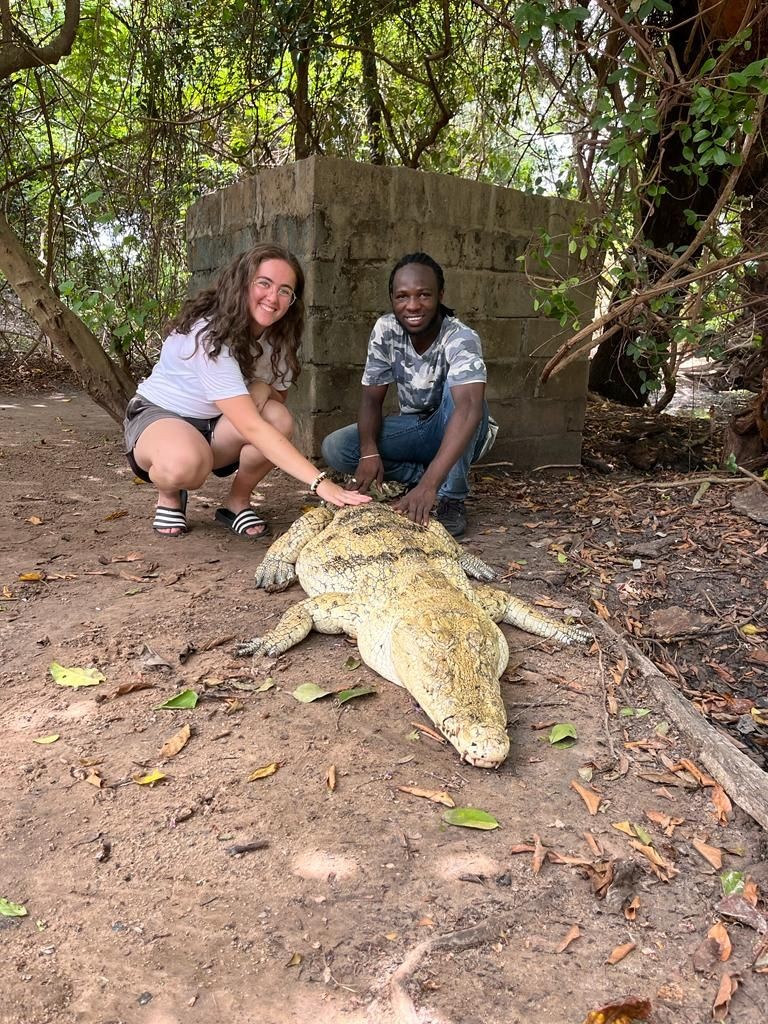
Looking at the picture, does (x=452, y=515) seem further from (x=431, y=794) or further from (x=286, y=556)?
(x=431, y=794)

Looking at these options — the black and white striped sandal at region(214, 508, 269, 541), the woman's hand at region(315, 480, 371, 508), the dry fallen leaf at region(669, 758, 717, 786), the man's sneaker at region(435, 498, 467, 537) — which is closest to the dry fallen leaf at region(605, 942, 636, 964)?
the dry fallen leaf at region(669, 758, 717, 786)

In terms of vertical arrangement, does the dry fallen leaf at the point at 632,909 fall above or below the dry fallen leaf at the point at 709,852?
above

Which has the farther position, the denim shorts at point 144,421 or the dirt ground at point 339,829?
the denim shorts at point 144,421

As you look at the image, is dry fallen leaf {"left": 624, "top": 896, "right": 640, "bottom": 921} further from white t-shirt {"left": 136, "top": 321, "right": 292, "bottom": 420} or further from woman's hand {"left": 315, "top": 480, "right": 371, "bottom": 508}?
white t-shirt {"left": 136, "top": 321, "right": 292, "bottom": 420}

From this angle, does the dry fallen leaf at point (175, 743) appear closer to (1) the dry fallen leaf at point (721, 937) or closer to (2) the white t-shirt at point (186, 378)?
(1) the dry fallen leaf at point (721, 937)

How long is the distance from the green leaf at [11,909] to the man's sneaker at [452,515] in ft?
10.1

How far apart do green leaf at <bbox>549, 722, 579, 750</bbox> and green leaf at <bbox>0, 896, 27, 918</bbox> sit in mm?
1640

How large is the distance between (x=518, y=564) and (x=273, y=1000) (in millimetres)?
2798

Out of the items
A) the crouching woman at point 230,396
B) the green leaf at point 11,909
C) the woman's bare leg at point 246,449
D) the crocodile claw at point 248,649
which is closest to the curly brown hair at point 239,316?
the crouching woman at point 230,396

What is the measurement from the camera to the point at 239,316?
3900 millimetres

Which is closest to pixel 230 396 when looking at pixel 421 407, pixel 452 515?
pixel 421 407

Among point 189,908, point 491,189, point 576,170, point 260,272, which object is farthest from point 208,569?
point 576,170

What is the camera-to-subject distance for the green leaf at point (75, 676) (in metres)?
2.78

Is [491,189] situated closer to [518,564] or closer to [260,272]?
[260,272]
